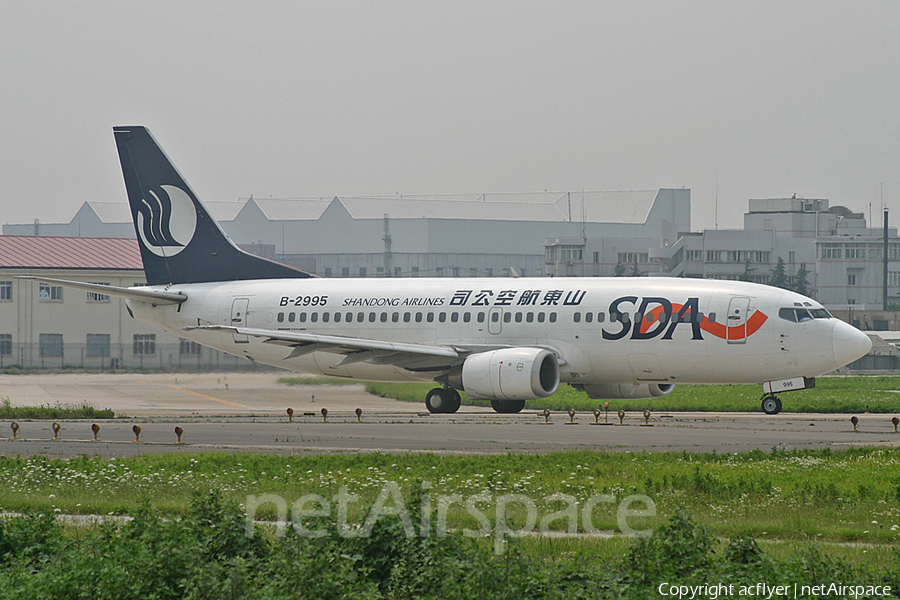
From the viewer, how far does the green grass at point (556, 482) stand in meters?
15.1

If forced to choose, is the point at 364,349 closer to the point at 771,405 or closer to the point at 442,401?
the point at 442,401

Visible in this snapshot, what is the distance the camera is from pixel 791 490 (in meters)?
17.2

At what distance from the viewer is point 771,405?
116 feet

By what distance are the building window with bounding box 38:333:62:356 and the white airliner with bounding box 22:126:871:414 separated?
25.6 meters

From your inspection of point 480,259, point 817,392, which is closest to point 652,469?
point 817,392

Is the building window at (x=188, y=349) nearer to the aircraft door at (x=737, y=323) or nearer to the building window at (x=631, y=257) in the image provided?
the aircraft door at (x=737, y=323)

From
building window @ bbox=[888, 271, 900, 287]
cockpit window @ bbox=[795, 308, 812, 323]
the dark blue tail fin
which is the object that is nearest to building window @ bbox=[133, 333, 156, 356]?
the dark blue tail fin

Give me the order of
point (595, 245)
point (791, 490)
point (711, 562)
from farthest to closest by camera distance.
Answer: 1. point (595, 245)
2. point (791, 490)
3. point (711, 562)

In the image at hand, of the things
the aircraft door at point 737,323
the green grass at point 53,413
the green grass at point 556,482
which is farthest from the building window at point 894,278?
the green grass at point 556,482

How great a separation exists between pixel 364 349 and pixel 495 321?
14.1ft

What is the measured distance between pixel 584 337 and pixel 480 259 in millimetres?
112553

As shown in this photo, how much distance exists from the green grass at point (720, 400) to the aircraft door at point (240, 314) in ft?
18.0

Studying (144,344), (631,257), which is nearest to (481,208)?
(631,257)

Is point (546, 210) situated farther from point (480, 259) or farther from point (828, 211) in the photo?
point (828, 211)
